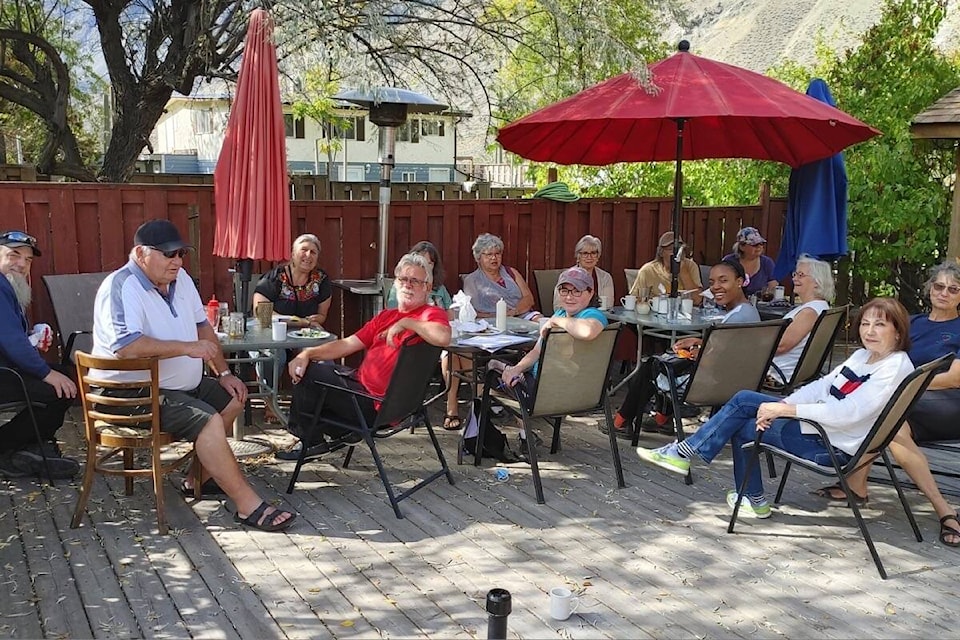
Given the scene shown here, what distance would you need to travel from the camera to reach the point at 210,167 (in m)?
32.4

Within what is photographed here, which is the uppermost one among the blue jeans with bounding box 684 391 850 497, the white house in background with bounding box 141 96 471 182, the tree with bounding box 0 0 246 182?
the white house in background with bounding box 141 96 471 182

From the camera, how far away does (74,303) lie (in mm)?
5457

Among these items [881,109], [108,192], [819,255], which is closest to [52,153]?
[108,192]

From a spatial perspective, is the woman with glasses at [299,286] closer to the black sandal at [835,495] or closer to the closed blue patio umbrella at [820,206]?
the black sandal at [835,495]

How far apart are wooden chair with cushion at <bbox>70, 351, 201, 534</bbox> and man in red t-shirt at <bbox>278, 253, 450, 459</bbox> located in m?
0.69

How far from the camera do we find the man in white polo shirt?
3.66m

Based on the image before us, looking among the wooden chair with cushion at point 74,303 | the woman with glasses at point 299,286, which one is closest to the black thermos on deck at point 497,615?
the woman with glasses at point 299,286

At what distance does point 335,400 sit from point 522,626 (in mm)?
1576

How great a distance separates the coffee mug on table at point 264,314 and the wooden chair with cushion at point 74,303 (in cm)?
113

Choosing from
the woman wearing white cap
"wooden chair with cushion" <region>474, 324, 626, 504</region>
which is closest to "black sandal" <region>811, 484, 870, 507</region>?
"wooden chair with cushion" <region>474, 324, 626, 504</region>

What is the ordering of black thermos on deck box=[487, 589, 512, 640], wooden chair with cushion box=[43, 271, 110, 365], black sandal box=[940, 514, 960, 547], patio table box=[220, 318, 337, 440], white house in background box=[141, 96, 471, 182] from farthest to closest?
white house in background box=[141, 96, 471, 182]
wooden chair with cushion box=[43, 271, 110, 365]
patio table box=[220, 318, 337, 440]
black sandal box=[940, 514, 960, 547]
black thermos on deck box=[487, 589, 512, 640]

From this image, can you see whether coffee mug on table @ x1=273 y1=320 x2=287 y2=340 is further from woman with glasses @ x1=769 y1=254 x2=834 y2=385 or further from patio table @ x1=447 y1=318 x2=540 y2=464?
→ woman with glasses @ x1=769 y1=254 x2=834 y2=385

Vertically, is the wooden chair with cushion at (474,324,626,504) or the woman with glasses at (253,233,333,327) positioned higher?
the woman with glasses at (253,233,333,327)

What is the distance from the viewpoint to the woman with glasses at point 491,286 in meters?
6.18
